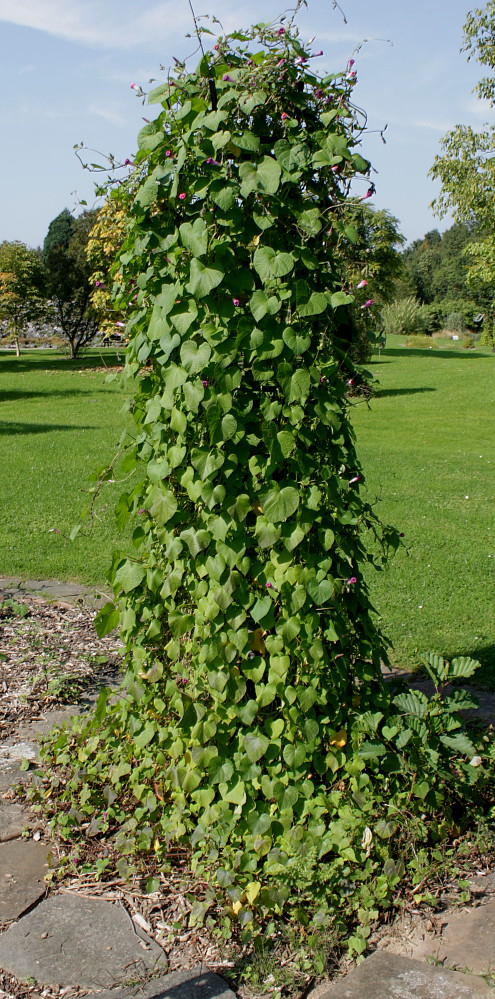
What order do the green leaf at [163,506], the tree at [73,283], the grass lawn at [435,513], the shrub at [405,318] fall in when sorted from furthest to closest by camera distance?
the shrub at [405,318] → the tree at [73,283] → the grass lawn at [435,513] → the green leaf at [163,506]

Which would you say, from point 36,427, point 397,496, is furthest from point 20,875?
point 36,427

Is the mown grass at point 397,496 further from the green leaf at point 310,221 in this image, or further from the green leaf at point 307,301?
the green leaf at point 310,221

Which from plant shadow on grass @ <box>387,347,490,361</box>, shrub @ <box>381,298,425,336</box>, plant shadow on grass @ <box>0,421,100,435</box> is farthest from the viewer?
shrub @ <box>381,298,425,336</box>

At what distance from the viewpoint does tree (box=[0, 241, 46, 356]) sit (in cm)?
2820

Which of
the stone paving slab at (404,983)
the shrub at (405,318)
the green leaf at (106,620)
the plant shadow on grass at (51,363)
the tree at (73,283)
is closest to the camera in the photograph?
the stone paving slab at (404,983)

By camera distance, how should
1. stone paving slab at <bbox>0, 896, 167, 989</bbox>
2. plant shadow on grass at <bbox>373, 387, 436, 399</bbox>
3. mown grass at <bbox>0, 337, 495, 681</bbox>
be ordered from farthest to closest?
1. plant shadow on grass at <bbox>373, 387, 436, 399</bbox>
2. mown grass at <bbox>0, 337, 495, 681</bbox>
3. stone paving slab at <bbox>0, 896, 167, 989</bbox>

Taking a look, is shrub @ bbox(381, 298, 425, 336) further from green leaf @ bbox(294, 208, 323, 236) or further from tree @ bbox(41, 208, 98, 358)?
green leaf @ bbox(294, 208, 323, 236)

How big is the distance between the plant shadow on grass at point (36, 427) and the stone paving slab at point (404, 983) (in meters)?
12.4

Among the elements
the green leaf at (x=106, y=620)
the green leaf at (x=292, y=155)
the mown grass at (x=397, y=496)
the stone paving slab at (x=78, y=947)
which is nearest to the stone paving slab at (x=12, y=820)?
the stone paving slab at (x=78, y=947)

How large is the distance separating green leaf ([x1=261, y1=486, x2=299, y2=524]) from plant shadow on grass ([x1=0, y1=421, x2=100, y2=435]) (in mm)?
12012

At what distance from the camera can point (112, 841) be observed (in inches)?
105

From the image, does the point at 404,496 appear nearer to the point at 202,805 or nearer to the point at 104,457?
the point at 104,457

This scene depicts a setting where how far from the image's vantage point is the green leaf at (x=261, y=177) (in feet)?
7.05

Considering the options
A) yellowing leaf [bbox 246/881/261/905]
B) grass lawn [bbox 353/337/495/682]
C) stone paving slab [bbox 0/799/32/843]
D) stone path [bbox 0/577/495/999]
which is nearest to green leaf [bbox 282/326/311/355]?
grass lawn [bbox 353/337/495/682]
